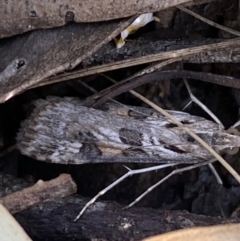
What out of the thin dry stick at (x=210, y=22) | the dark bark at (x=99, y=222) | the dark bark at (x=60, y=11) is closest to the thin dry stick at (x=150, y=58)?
the thin dry stick at (x=210, y=22)

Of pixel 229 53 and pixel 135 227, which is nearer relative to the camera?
pixel 135 227

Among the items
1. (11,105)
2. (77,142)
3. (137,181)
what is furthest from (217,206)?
(11,105)

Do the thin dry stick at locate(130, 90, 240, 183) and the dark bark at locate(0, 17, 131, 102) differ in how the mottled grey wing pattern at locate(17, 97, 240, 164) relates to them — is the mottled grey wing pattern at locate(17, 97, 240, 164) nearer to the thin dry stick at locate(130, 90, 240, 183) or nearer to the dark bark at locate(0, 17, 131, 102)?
the thin dry stick at locate(130, 90, 240, 183)

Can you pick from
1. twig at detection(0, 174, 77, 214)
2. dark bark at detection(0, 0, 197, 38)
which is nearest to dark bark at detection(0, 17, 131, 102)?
dark bark at detection(0, 0, 197, 38)

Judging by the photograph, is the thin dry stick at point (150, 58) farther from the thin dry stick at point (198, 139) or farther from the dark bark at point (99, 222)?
the dark bark at point (99, 222)

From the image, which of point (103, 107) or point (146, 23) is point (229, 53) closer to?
point (146, 23)

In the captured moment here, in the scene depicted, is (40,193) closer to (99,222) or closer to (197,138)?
(99,222)

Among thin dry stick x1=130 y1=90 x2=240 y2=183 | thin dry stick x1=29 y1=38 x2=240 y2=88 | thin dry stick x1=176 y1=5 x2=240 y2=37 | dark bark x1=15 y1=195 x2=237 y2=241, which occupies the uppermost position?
thin dry stick x1=176 y1=5 x2=240 y2=37

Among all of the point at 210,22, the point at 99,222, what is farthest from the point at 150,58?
the point at 99,222
